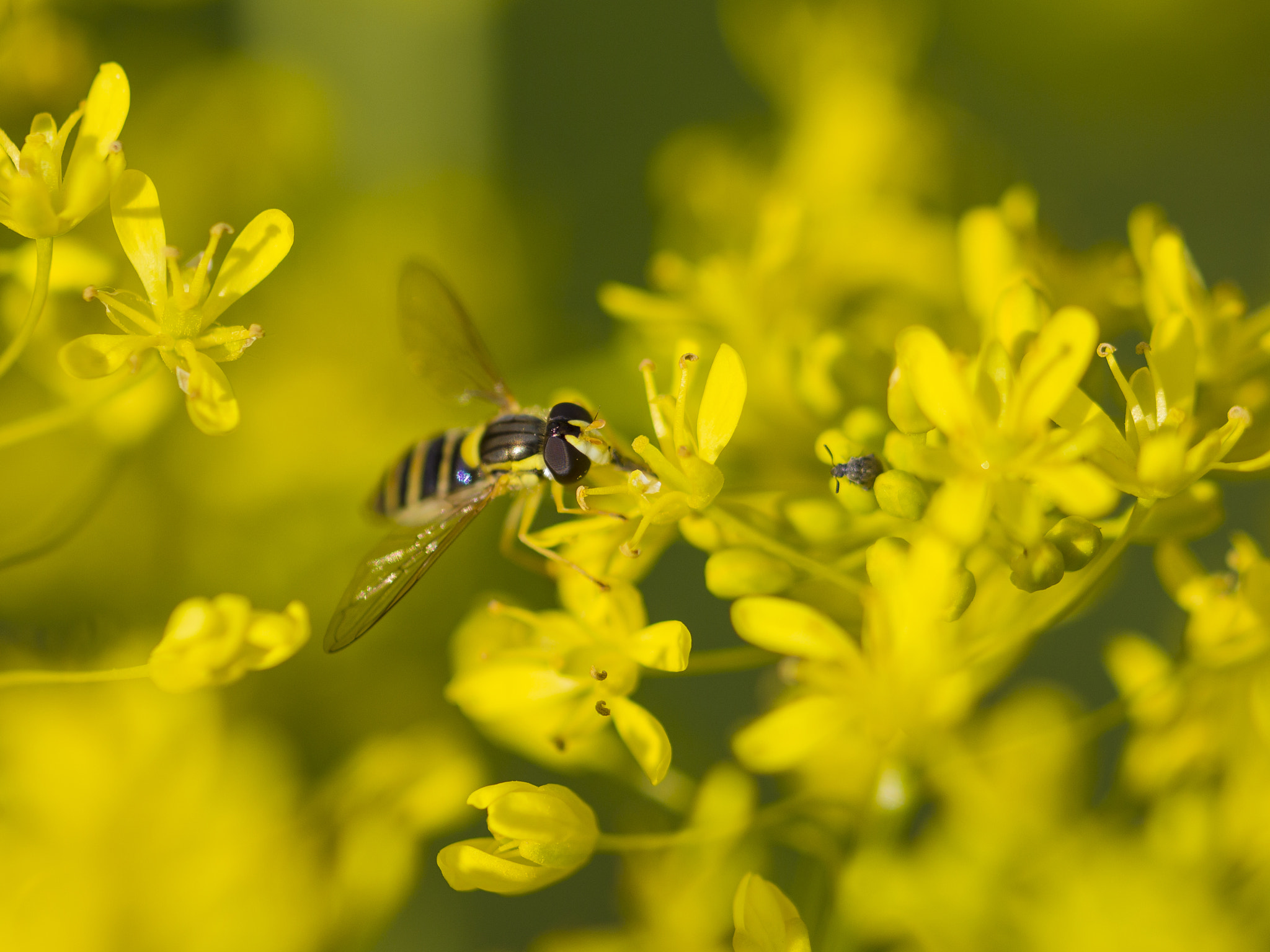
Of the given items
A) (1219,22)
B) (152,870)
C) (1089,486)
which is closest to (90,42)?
(152,870)

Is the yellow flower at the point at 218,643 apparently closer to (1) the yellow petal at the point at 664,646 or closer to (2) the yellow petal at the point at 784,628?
(1) the yellow petal at the point at 664,646

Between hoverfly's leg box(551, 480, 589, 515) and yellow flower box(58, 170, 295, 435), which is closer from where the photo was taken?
yellow flower box(58, 170, 295, 435)

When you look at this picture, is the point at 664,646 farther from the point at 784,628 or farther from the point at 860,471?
the point at 860,471

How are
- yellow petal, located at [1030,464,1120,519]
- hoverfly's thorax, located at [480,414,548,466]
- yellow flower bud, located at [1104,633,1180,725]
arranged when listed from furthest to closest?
hoverfly's thorax, located at [480,414,548,466]
yellow flower bud, located at [1104,633,1180,725]
yellow petal, located at [1030,464,1120,519]

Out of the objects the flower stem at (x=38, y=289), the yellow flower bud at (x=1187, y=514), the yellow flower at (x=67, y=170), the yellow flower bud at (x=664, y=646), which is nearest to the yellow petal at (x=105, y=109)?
the yellow flower at (x=67, y=170)

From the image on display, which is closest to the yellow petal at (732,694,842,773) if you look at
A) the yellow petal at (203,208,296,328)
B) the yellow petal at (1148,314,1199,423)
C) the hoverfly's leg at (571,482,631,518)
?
the hoverfly's leg at (571,482,631,518)

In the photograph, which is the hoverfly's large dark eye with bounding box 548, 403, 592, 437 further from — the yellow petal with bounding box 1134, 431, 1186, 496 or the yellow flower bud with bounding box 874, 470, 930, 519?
the yellow petal with bounding box 1134, 431, 1186, 496
